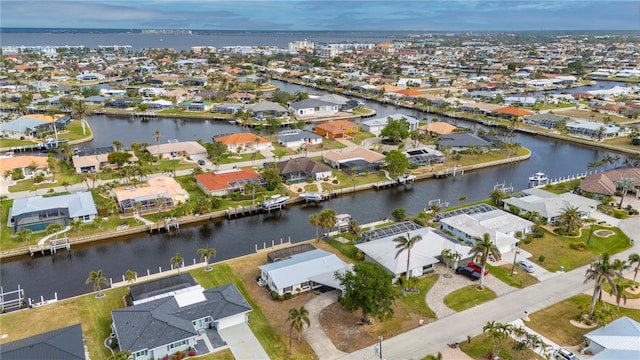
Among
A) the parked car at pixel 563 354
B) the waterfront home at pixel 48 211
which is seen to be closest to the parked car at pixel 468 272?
the parked car at pixel 563 354

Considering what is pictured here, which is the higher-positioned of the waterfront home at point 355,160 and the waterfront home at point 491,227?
the waterfront home at point 355,160

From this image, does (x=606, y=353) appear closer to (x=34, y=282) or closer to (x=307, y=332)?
(x=307, y=332)

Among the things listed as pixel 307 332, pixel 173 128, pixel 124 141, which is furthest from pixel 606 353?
pixel 173 128

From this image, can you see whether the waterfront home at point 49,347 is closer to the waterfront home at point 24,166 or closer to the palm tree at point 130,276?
the palm tree at point 130,276

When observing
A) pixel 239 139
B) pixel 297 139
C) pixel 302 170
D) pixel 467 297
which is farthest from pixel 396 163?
pixel 467 297

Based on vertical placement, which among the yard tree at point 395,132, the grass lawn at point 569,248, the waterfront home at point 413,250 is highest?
the yard tree at point 395,132

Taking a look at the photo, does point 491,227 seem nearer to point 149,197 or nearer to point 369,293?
point 369,293
